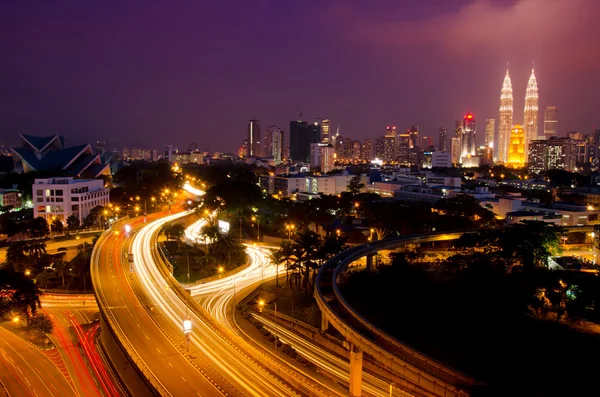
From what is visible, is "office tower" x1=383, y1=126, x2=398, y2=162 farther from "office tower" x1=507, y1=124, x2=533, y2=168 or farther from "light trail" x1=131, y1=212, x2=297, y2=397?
"light trail" x1=131, y1=212, x2=297, y2=397

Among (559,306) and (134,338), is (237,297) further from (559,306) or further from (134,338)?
(559,306)

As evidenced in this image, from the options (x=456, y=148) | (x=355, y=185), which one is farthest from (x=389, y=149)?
(x=355, y=185)

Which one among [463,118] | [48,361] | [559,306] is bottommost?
[48,361]

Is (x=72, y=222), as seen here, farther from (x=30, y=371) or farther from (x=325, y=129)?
(x=325, y=129)

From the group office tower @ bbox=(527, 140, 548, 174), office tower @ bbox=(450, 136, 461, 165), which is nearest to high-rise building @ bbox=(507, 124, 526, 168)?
office tower @ bbox=(527, 140, 548, 174)

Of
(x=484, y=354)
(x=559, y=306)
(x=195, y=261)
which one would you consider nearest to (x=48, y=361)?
(x=195, y=261)

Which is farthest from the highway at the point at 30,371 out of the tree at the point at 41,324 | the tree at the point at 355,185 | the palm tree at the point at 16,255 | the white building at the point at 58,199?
the tree at the point at 355,185
